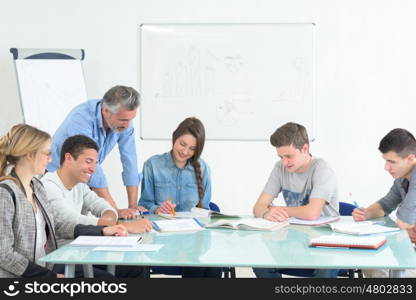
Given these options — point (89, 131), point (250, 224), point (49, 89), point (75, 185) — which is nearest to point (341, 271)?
point (250, 224)

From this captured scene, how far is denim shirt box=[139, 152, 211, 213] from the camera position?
3625 mm

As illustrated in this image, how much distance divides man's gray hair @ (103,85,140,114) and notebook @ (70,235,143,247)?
974 mm

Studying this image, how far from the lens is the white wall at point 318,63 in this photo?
5.15 metres

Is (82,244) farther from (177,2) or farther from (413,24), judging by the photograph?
(413,24)

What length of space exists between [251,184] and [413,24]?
1.87 m

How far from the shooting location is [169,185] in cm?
362

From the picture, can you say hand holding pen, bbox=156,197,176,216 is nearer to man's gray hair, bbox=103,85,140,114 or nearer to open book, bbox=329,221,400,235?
man's gray hair, bbox=103,85,140,114

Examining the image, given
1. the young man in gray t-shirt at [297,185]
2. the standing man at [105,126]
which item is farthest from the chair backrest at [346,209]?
the standing man at [105,126]

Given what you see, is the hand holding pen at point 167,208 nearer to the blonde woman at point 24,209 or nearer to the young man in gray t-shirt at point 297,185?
the young man in gray t-shirt at point 297,185

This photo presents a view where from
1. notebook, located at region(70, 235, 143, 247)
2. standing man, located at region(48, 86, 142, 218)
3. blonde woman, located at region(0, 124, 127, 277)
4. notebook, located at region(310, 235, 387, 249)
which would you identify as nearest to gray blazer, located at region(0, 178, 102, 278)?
blonde woman, located at region(0, 124, 127, 277)

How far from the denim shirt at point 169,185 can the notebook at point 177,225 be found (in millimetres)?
541

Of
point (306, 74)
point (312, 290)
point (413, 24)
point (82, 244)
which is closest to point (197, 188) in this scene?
point (82, 244)

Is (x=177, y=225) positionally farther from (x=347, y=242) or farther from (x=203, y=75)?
(x=203, y=75)

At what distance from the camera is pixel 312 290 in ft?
6.86
